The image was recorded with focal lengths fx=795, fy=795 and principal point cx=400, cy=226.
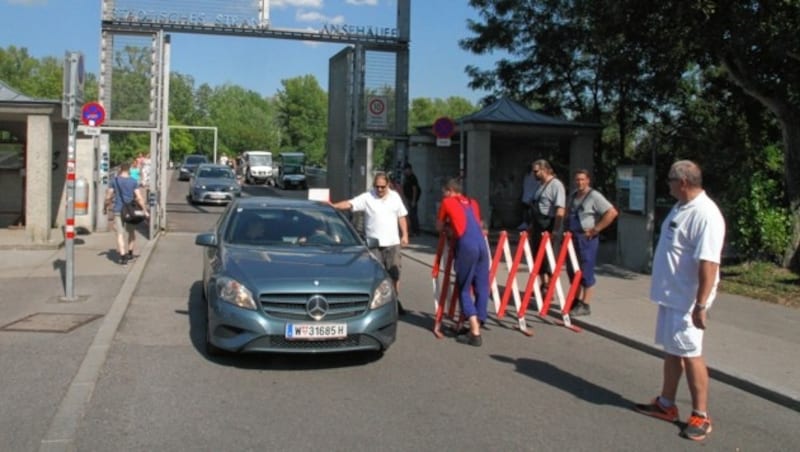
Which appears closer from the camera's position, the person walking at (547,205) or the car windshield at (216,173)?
the person walking at (547,205)

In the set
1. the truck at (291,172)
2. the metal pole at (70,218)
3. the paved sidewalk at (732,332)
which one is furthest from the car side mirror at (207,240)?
the truck at (291,172)

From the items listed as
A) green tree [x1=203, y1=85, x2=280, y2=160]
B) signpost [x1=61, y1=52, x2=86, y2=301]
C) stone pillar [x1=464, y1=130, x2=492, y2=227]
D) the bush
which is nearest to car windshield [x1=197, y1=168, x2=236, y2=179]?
stone pillar [x1=464, y1=130, x2=492, y2=227]

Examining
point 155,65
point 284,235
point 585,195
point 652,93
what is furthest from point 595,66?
point 284,235

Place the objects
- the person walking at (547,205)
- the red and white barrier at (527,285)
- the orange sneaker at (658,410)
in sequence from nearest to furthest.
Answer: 1. the orange sneaker at (658,410)
2. the red and white barrier at (527,285)
3. the person walking at (547,205)

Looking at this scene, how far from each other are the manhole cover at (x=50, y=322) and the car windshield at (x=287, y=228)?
82.7 inches

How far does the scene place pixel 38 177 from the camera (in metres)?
15.5

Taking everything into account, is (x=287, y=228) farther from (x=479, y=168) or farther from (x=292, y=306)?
(x=479, y=168)

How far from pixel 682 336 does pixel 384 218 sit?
4.65 metres

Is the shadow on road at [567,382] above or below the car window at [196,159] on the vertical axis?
below

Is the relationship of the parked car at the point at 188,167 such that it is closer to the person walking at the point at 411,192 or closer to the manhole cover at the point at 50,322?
the person walking at the point at 411,192

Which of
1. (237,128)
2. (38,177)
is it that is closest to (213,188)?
(38,177)

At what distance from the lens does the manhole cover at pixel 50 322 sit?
8414mm

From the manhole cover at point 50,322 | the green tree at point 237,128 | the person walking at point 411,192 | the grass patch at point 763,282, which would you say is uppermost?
the green tree at point 237,128

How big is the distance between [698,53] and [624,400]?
9828mm
